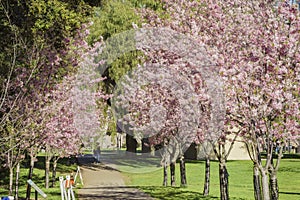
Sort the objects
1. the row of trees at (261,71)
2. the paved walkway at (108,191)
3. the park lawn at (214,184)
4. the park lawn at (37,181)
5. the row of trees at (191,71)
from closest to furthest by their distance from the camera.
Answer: the row of trees at (261,71)
the row of trees at (191,71)
the paved walkway at (108,191)
the park lawn at (214,184)
the park lawn at (37,181)

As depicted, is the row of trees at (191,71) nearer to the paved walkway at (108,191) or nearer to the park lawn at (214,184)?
the park lawn at (214,184)

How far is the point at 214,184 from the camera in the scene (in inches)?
1007

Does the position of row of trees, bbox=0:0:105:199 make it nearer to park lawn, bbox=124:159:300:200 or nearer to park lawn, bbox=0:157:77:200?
park lawn, bbox=0:157:77:200

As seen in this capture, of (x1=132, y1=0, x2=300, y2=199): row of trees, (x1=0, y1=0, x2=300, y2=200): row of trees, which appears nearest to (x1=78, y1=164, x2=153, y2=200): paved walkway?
(x1=0, y1=0, x2=300, y2=200): row of trees

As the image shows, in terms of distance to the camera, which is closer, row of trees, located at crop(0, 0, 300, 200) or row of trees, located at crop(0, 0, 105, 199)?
row of trees, located at crop(0, 0, 300, 200)

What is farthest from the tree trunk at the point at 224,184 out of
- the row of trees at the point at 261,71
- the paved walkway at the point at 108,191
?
the row of trees at the point at 261,71

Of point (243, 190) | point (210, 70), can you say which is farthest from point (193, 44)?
point (243, 190)

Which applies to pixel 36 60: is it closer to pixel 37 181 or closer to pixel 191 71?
pixel 191 71

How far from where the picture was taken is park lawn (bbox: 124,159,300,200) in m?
19.0

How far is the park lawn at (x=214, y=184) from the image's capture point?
19009 mm

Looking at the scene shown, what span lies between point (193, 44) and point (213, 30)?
29.7 inches

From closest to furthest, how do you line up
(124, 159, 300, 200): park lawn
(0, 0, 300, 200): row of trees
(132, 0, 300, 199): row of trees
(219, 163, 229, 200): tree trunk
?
(132, 0, 300, 199): row of trees, (0, 0, 300, 200): row of trees, (219, 163, 229, 200): tree trunk, (124, 159, 300, 200): park lawn

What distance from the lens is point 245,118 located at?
35.3 ft

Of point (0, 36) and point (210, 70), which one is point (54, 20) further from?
point (210, 70)
